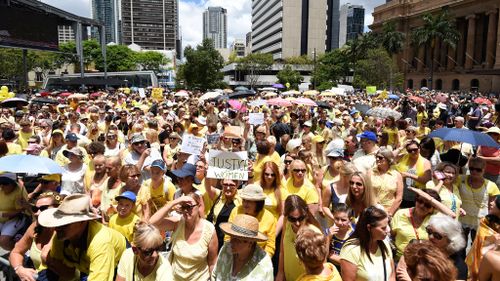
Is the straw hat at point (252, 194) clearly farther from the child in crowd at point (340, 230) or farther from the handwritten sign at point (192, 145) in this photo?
the handwritten sign at point (192, 145)

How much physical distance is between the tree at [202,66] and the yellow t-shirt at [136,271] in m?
52.2

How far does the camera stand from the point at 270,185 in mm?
5094

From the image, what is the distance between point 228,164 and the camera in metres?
5.40

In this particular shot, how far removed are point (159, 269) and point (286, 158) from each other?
3.54 metres

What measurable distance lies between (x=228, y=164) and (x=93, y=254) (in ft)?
8.07

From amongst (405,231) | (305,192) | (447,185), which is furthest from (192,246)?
(447,185)

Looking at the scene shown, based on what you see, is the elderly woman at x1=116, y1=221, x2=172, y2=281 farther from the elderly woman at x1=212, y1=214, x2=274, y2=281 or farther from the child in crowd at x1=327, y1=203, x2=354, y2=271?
the child in crowd at x1=327, y1=203, x2=354, y2=271

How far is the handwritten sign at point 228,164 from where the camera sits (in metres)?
5.31

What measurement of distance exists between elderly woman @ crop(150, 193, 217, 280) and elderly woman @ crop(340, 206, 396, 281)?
4.14 ft

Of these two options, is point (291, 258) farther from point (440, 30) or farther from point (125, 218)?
point (440, 30)

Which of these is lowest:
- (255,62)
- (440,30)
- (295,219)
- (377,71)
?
(295,219)

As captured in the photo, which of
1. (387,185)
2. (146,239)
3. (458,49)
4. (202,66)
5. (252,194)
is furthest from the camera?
(458,49)

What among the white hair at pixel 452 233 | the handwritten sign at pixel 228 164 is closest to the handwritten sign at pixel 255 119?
the handwritten sign at pixel 228 164

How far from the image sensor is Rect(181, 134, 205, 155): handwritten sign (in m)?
6.72
